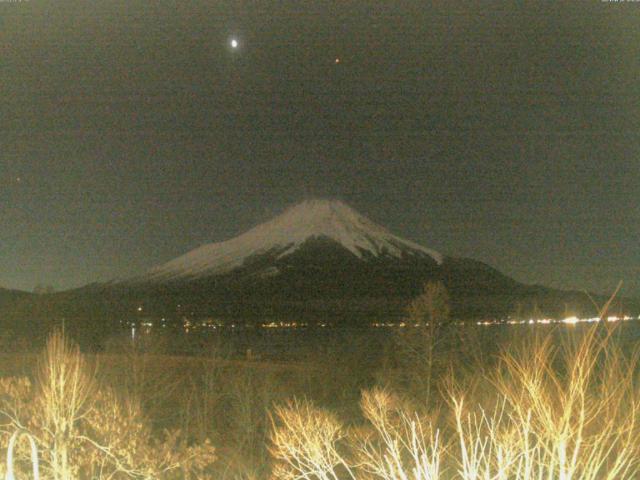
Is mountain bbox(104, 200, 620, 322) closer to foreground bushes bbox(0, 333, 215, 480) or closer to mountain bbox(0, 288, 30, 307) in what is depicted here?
mountain bbox(0, 288, 30, 307)

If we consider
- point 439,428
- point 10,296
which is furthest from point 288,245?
point 439,428

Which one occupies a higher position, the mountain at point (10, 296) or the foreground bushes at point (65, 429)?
the mountain at point (10, 296)

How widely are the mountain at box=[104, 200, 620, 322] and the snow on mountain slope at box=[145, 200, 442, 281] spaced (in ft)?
0.90

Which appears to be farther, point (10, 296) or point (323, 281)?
point (323, 281)

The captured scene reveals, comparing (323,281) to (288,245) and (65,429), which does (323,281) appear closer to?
(288,245)

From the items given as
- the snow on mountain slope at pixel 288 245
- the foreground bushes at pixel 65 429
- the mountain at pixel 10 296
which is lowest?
the foreground bushes at pixel 65 429

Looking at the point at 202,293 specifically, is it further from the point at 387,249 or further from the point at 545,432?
the point at 545,432

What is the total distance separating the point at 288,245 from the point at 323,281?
30460mm

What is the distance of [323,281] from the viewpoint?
148125 mm

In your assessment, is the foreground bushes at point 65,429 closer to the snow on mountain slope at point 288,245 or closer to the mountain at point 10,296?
the mountain at point 10,296

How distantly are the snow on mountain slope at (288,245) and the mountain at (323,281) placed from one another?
0.27 meters

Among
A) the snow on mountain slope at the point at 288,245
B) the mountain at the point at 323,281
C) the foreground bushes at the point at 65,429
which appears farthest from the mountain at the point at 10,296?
the foreground bushes at the point at 65,429

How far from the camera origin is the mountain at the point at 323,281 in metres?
124

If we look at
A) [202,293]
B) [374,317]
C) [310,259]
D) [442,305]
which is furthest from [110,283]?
[442,305]
